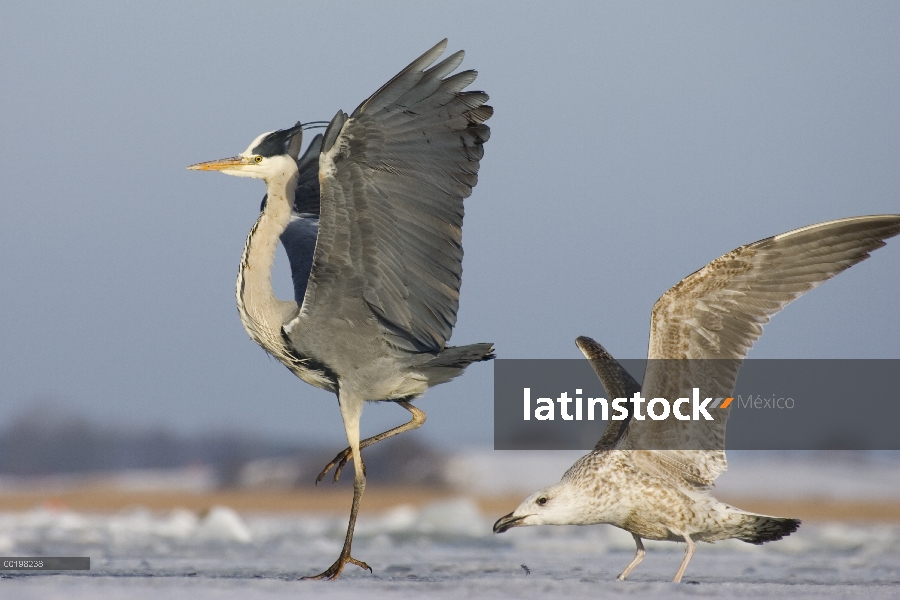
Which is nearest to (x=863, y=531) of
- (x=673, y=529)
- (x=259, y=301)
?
(x=673, y=529)

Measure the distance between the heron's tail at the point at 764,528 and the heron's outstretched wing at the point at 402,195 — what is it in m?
2.24

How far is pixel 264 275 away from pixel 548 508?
2.49 m

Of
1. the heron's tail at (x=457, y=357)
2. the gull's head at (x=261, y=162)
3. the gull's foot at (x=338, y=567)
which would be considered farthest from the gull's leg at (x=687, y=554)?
the gull's head at (x=261, y=162)

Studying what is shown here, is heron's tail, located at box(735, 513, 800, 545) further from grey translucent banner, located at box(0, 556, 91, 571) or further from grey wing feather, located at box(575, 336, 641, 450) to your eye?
grey translucent banner, located at box(0, 556, 91, 571)

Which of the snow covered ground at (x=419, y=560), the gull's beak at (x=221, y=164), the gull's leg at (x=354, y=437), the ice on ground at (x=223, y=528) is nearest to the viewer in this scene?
the snow covered ground at (x=419, y=560)

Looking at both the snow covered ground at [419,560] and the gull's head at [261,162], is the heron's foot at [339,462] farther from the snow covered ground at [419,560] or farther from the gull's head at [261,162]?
the gull's head at [261,162]

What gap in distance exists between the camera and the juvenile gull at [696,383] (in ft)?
18.7

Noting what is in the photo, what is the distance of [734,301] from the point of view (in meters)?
5.77

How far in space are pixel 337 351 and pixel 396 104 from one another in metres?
1.70

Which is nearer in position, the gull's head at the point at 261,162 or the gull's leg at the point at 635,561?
the gull's leg at the point at 635,561

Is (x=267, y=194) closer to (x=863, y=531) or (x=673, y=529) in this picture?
(x=673, y=529)

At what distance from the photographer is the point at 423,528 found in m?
9.74

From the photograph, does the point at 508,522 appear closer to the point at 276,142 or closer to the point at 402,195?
the point at 402,195

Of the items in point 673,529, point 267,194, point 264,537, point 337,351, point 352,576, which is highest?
point 267,194
